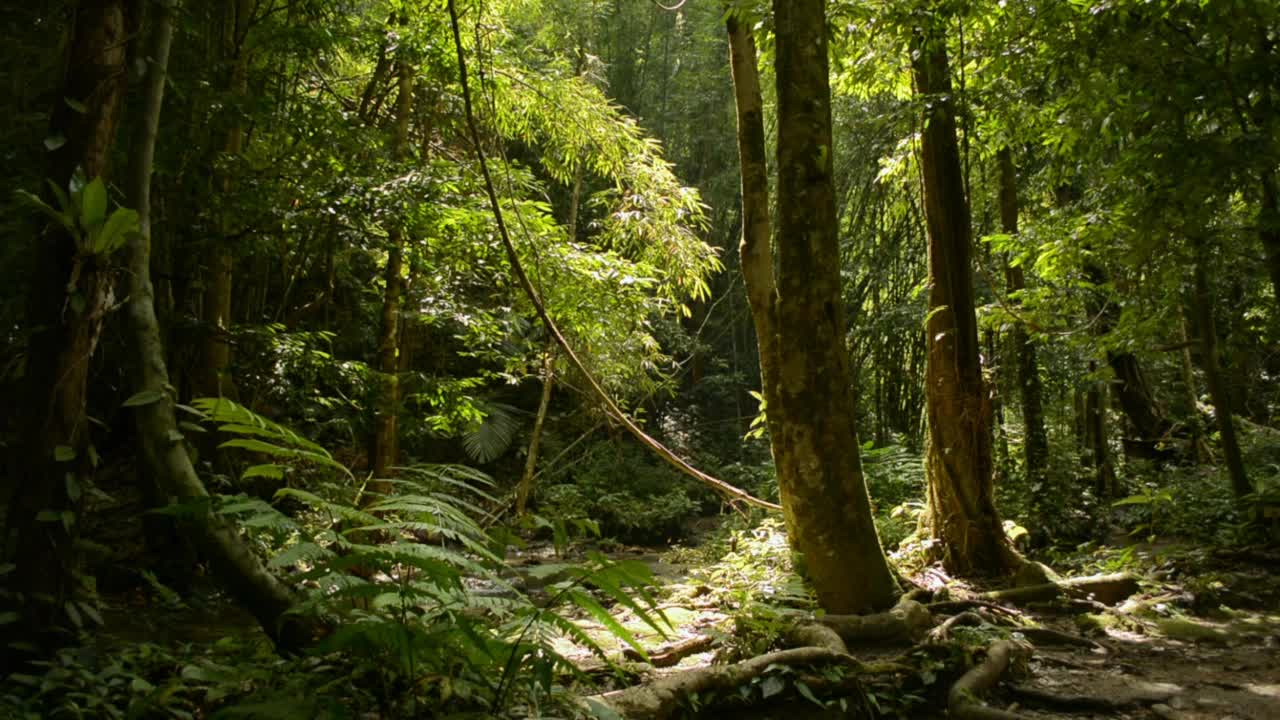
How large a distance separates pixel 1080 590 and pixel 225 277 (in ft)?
20.0

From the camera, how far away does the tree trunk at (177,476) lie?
7.36 feet

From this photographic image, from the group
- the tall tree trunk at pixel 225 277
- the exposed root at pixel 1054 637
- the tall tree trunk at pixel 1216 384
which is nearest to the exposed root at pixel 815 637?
the exposed root at pixel 1054 637

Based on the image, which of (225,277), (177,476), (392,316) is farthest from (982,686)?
(392,316)

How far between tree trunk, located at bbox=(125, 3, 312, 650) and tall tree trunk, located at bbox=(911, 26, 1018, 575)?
14.4 feet

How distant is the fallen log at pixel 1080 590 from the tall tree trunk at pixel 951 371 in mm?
505

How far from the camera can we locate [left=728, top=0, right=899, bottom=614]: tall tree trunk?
13.3ft

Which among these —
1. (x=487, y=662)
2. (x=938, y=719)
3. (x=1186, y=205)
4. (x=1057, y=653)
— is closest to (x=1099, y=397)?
(x=1186, y=205)

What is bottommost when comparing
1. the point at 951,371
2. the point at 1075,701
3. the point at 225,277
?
the point at 1075,701

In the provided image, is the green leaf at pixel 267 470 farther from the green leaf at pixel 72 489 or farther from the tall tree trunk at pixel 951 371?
the tall tree trunk at pixel 951 371

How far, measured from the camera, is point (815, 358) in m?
4.17

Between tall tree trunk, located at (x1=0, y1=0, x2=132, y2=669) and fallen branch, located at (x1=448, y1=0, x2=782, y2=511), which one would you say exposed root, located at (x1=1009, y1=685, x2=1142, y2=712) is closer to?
fallen branch, located at (x1=448, y1=0, x2=782, y2=511)

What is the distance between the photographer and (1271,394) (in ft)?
38.6

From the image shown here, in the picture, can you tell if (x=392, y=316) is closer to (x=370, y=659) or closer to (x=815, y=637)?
(x=815, y=637)

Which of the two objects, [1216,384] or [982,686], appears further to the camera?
[1216,384]
